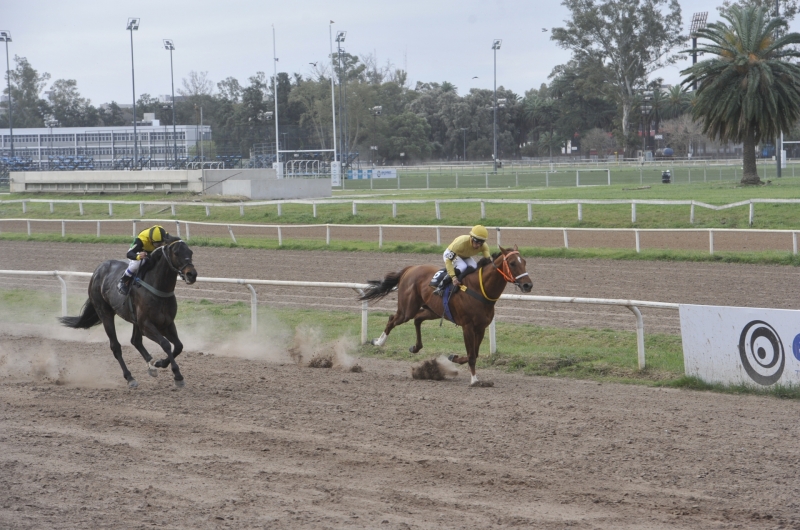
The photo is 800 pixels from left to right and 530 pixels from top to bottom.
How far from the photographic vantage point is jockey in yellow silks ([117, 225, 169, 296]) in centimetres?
898

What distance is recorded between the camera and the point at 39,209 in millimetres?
35031

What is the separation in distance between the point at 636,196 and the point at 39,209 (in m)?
23.3

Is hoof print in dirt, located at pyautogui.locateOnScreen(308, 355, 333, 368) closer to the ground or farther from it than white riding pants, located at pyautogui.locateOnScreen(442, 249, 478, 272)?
closer to the ground

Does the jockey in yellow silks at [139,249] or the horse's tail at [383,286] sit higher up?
the jockey in yellow silks at [139,249]

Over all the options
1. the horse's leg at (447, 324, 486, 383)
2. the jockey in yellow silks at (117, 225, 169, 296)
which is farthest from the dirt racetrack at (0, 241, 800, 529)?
the jockey in yellow silks at (117, 225, 169, 296)

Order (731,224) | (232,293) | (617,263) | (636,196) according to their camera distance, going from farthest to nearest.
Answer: (636,196) → (731,224) → (617,263) → (232,293)

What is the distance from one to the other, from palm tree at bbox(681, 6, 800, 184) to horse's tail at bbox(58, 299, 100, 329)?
2491cm

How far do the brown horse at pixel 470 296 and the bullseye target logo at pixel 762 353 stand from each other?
228 centimetres

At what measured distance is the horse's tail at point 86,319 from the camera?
10.1 m

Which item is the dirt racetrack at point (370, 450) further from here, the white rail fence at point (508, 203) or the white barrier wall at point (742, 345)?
the white rail fence at point (508, 203)

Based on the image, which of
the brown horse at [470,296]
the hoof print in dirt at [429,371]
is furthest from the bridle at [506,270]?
the hoof print in dirt at [429,371]

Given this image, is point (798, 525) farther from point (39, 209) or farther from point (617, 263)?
point (39, 209)

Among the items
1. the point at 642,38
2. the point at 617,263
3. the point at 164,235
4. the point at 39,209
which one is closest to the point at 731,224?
the point at 617,263

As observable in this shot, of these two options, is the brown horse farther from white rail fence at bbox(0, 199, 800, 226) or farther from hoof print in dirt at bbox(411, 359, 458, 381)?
white rail fence at bbox(0, 199, 800, 226)
